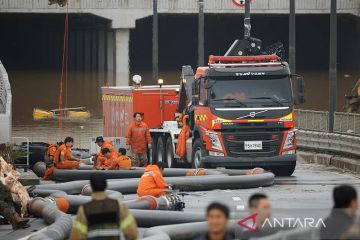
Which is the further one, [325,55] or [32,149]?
[325,55]

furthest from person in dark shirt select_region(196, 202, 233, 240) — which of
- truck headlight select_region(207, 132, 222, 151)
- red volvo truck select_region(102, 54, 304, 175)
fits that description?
truck headlight select_region(207, 132, 222, 151)

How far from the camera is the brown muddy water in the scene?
51.0 m

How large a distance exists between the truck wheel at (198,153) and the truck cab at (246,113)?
28mm

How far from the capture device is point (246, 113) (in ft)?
95.9

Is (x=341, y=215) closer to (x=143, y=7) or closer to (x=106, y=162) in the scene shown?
(x=106, y=162)

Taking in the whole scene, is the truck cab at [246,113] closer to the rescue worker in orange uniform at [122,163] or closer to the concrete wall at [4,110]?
the rescue worker in orange uniform at [122,163]

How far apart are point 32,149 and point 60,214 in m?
13.2

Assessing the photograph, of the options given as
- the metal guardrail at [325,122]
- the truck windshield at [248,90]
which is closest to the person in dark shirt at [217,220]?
the truck windshield at [248,90]

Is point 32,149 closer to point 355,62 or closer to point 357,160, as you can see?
point 357,160

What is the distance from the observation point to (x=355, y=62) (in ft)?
278

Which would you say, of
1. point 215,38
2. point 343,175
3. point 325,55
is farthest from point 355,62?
point 343,175

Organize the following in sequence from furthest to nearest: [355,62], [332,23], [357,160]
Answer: [355,62] → [332,23] → [357,160]

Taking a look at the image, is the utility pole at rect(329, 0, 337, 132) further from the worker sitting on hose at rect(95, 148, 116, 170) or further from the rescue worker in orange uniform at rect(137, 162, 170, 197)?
the rescue worker in orange uniform at rect(137, 162, 170, 197)

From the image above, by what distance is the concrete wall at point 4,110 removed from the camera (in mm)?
30438
